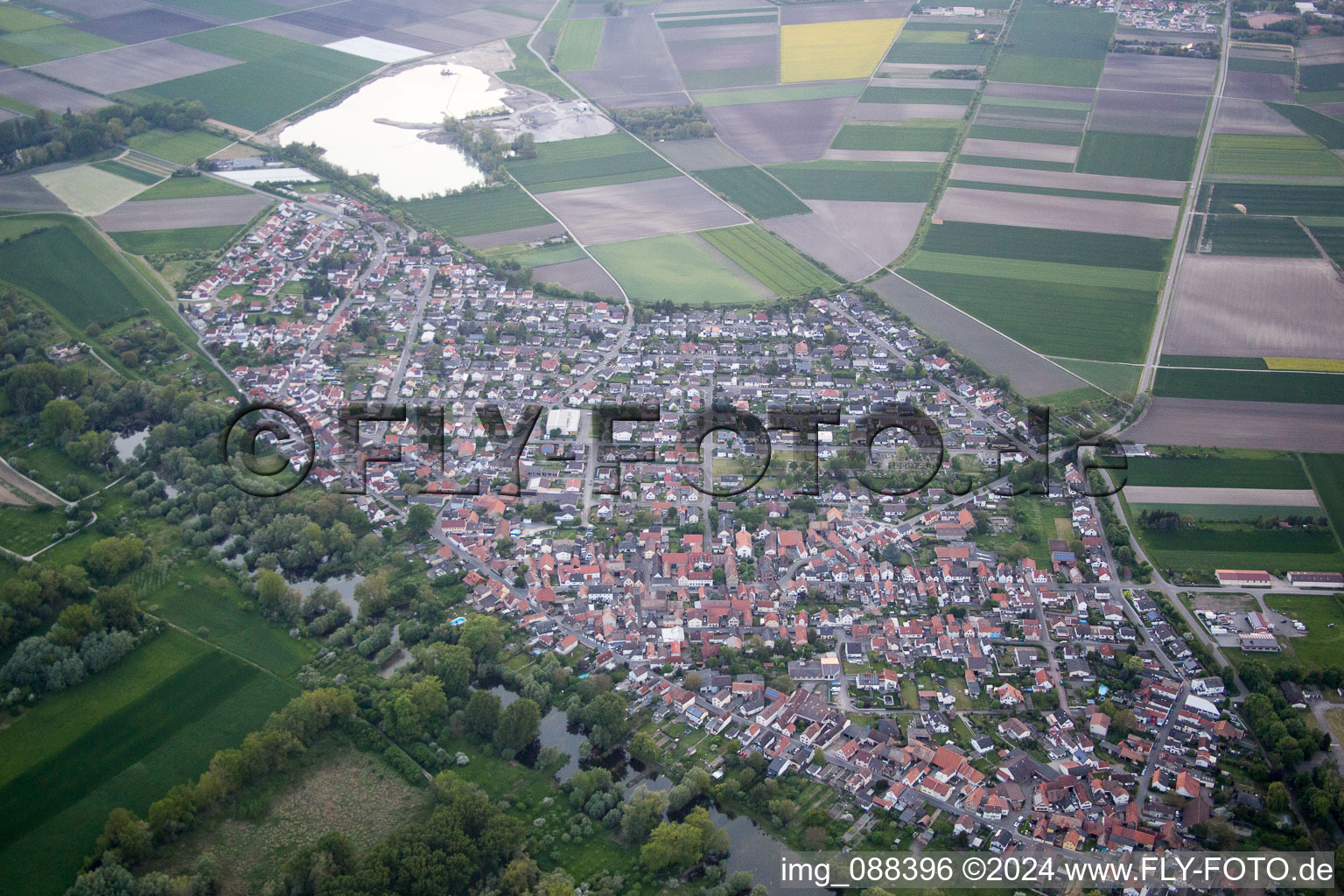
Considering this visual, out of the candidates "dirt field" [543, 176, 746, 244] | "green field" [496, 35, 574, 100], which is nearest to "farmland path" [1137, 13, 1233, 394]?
"dirt field" [543, 176, 746, 244]

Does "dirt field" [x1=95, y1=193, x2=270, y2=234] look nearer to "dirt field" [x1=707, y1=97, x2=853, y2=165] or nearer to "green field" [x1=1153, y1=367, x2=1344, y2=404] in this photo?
"dirt field" [x1=707, y1=97, x2=853, y2=165]

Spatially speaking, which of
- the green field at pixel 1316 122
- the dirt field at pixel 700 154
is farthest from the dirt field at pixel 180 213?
the green field at pixel 1316 122

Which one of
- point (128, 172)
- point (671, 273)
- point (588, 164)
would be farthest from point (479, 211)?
point (128, 172)

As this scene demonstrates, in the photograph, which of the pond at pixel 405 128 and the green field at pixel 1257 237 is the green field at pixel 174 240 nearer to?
the pond at pixel 405 128

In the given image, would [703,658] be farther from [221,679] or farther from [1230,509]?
[1230,509]

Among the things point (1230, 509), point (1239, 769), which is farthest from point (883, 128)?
point (1239, 769)

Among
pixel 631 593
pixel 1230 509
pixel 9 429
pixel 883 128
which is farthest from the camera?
pixel 883 128

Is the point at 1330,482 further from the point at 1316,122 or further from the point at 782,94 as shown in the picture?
the point at 782,94
